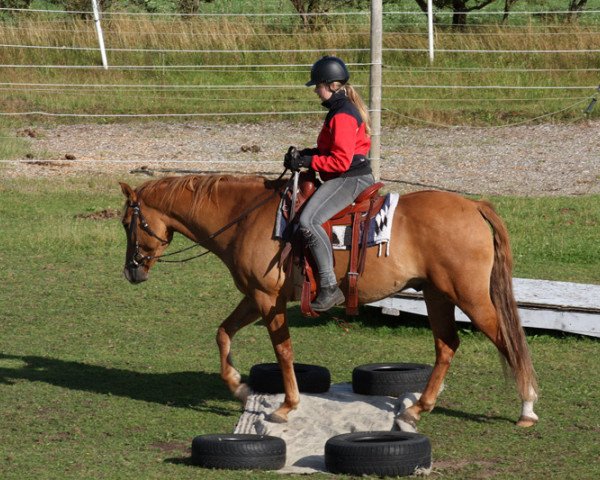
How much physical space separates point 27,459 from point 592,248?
28.7ft

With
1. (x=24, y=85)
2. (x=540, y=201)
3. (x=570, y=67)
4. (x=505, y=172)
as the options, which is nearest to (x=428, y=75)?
(x=570, y=67)

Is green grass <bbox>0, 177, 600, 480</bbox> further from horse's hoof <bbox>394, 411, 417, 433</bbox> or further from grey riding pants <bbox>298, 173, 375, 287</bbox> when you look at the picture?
grey riding pants <bbox>298, 173, 375, 287</bbox>

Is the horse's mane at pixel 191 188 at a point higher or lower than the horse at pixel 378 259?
higher

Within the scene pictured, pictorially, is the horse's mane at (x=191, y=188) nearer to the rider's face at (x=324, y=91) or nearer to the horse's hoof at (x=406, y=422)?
the rider's face at (x=324, y=91)

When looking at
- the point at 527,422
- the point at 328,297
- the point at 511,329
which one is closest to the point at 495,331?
the point at 511,329

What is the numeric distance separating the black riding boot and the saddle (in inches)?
3.0

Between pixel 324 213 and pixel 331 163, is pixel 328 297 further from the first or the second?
pixel 331 163

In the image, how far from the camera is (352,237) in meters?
7.70

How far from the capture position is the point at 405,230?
7672 mm

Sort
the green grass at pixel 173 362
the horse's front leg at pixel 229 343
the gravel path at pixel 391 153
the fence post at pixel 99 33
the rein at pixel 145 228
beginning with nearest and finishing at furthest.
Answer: the green grass at pixel 173 362 < the rein at pixel 145 228 < the horse's front leg at pixel 229 343 < the gravel path at pixel 391 153 < the fence post at pixel 99 33

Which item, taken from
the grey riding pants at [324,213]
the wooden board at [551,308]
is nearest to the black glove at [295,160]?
the grey riding pants at [324,213]

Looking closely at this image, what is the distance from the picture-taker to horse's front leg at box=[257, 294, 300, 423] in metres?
7.81

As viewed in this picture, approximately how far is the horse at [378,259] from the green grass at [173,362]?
495 millimetres

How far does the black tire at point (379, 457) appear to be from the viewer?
6438 millimetres
